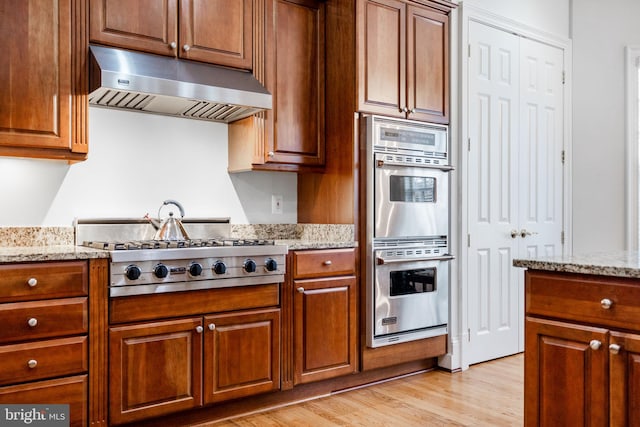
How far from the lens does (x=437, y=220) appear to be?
3559 millimetres

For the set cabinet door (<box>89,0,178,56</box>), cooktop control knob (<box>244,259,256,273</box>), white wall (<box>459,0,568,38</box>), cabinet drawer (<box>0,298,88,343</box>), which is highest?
white wall (<box>459,0,568,38</box>)

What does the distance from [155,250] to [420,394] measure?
1.72 meters

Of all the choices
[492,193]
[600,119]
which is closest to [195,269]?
[492,193]

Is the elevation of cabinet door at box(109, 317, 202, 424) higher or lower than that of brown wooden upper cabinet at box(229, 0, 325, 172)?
lower

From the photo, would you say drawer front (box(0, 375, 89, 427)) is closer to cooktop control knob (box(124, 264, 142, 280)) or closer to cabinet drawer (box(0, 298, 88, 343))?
cabinet drawer (box(0, 298, 88, 343))

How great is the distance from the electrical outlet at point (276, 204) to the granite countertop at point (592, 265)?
1820 mm

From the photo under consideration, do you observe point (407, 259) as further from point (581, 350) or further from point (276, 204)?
point (581, 350)

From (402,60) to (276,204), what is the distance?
3.92 feet

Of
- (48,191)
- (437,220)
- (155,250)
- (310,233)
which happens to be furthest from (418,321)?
(48,191)

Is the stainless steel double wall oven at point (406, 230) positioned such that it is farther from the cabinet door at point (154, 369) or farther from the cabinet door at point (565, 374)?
the cabinet door at point (565, 374)

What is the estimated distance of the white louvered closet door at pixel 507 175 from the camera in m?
3.82

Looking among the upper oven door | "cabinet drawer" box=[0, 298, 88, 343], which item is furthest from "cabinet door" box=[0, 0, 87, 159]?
the upper oven door

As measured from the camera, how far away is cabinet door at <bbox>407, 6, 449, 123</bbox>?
3.51m

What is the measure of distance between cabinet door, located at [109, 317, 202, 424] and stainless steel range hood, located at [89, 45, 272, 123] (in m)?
1.09
